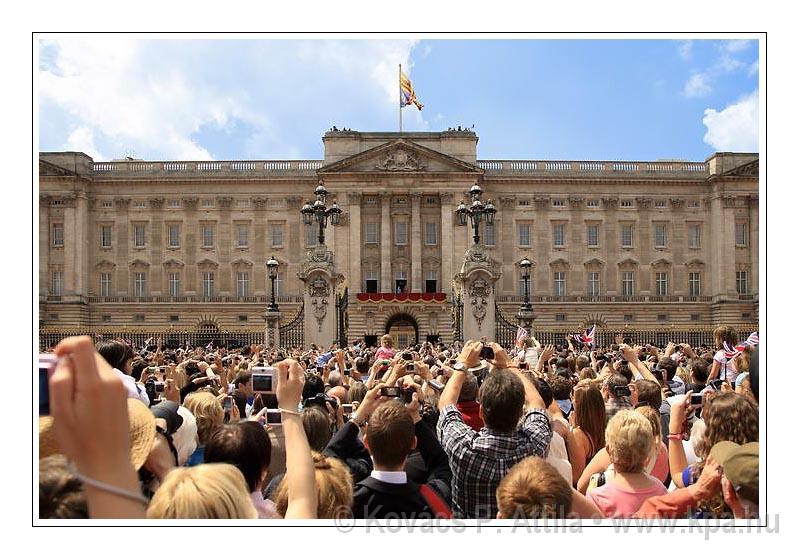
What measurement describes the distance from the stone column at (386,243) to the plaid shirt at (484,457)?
5118 cm

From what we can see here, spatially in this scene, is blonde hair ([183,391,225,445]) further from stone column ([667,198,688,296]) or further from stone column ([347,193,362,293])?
stone column ([667,198,688,296])

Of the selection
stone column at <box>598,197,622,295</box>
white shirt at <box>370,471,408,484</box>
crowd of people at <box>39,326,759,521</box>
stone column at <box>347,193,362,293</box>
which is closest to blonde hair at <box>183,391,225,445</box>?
crowd of people at <box>39,326,759,521</box>

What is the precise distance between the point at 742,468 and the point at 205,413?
13.8 ft

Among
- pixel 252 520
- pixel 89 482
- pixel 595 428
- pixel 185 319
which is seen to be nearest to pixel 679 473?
pixel 595 428

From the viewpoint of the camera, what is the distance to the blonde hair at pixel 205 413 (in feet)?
20.3

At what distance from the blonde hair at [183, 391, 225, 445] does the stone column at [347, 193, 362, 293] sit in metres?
49.4

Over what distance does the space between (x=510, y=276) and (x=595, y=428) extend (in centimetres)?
5214

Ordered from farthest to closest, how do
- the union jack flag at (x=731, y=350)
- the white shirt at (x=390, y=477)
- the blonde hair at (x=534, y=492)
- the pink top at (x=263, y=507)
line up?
the union jack flag at (x=731, y=350) < the white shirt at (x=390, y=477) < the pink top at (x=263, y=507) < the blonde hair at (x=534, y=492)

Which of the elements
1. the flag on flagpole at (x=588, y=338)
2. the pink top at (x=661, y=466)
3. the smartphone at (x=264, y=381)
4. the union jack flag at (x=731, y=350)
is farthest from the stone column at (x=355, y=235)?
the smartphone at (x=264, y=381)

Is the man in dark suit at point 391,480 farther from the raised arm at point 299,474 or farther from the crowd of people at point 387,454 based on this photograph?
the raised arm at point 299,474

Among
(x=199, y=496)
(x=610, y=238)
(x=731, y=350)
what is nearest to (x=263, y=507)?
(x=199, y=496)

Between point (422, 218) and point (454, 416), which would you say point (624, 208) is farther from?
point (454, 416)

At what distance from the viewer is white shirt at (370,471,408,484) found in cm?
471

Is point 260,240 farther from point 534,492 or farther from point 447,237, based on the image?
point 534,492
